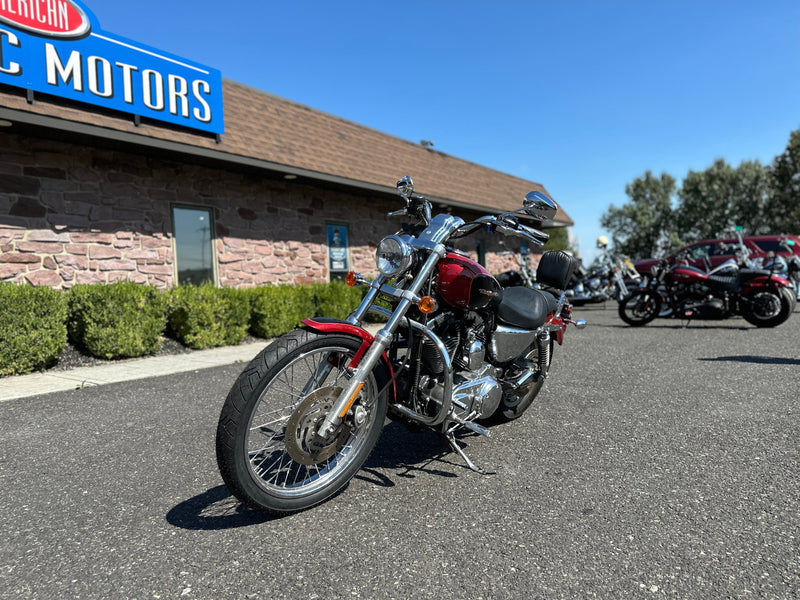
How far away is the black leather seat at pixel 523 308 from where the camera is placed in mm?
3354

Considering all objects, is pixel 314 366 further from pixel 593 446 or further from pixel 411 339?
pixel 593 446

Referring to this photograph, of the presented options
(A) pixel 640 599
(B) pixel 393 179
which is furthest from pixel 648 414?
(B) pixel 393 179

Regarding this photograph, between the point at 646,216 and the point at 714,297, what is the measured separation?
44942 mm

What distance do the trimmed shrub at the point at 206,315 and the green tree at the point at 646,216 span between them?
159 ft

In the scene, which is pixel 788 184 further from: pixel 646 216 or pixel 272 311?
pixel 272 311


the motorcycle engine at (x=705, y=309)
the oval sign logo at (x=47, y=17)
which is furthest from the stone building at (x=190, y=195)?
the motorcycle engine at (x=705, y=309)

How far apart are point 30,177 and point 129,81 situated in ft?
6.69

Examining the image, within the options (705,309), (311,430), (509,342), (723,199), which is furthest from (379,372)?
(723,199)

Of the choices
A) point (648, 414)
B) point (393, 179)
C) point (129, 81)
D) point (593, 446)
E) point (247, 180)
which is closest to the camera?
point (593, 446)

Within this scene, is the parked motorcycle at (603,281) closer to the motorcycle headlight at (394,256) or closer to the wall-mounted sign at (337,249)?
the wall-mounted sign at (337,249)

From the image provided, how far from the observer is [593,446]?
348 centimetres

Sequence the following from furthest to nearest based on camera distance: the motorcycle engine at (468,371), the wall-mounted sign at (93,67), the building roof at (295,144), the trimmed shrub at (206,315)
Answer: the trimmed shrub at (206,315), the building roof at (295,144), the wall-mounted sign at (93,67), the motorcycle engine at (468,371)

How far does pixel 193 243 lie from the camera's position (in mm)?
9797

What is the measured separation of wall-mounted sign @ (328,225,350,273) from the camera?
12.4m
